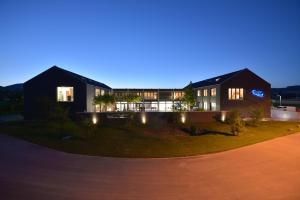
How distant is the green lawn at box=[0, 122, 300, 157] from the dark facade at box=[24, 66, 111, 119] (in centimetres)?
709

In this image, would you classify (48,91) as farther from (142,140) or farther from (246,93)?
(246,93)

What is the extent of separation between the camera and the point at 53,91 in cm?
3450

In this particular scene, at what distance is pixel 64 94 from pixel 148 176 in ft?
84.7

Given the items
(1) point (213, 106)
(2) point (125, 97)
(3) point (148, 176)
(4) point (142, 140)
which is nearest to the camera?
(3) point (148, 176)

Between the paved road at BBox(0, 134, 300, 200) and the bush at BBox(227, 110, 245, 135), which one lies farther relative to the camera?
the bush at BBox(227, 110, 245, 135)

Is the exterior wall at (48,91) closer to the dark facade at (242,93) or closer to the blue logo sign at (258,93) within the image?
the dark facade at (242,93)

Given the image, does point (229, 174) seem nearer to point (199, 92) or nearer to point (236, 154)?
point (236, 154)

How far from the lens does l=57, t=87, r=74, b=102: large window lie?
1358 inches

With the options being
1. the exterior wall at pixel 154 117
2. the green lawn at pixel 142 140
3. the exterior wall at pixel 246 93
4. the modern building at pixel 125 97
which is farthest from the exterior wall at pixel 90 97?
the exterior wall at pixel 246 93

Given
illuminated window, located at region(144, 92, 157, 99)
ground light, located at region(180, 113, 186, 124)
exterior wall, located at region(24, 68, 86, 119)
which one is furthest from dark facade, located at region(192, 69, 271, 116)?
exterior wall, located at region(24, 68, 86, 119)

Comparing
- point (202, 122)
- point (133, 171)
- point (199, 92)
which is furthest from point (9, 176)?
point (199, 92)

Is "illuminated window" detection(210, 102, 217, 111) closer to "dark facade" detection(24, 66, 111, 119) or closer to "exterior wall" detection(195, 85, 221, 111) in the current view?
"exterior wall" detection(195, 85, 221, 111)

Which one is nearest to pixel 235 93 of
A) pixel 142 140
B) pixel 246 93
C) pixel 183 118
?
pixel 246 93

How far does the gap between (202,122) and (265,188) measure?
73.5ft
